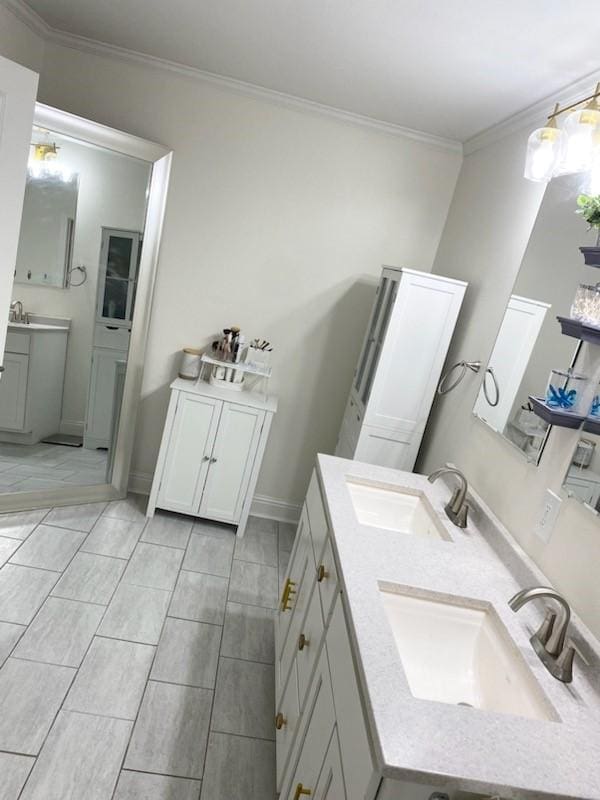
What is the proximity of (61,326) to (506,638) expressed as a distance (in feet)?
8.41

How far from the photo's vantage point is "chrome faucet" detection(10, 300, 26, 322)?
2.81 meters

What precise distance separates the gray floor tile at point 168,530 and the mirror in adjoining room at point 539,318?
5.88 feet

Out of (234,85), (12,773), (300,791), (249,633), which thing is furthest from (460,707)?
(234,85)

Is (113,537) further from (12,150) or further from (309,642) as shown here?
(12,150)

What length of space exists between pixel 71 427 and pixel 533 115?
9.01 feet

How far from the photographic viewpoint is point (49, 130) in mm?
2719

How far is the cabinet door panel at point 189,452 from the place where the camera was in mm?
3215

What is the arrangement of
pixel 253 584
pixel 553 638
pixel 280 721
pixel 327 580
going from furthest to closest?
pixel 253 584 → pixel 280 721 → pixel 327 580 → pixel 553 638

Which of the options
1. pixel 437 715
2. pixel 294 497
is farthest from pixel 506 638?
pixel 294 497

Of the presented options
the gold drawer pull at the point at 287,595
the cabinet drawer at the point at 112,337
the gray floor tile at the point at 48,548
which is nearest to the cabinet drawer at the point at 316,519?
the gold drawer pull at the point at 287,595

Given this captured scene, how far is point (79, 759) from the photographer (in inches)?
69.6

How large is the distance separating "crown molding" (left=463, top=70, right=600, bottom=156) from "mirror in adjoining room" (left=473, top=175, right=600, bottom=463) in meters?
0.35

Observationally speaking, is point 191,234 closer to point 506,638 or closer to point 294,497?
point 294,497

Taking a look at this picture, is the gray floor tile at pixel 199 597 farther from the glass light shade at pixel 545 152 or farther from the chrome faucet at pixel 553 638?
the glass light shade at pixel 545 152
